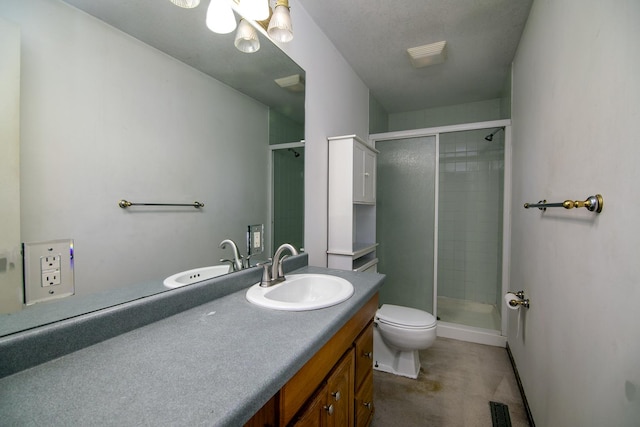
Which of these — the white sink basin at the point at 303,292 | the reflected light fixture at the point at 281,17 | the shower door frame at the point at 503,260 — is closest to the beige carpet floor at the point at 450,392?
the shower door frame at the point at 503,260

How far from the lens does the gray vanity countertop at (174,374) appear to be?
1.64ft

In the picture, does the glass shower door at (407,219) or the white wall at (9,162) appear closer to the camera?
the white wall at (9,162)

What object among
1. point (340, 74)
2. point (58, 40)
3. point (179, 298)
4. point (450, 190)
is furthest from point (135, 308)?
point (450, 190)

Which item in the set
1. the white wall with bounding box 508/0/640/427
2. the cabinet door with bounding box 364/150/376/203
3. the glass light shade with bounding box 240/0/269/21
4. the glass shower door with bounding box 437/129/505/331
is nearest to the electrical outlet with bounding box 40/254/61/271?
the glass light shade with bounding box 240/0/269/21

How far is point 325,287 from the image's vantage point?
138 centimetres

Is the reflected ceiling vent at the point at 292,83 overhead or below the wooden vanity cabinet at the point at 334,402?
overhead

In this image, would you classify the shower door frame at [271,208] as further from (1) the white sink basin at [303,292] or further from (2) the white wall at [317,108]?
(2) the white wall at [317,108]

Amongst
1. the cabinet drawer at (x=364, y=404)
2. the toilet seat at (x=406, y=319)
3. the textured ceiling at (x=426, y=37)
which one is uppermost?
the textured ceiling at (x=426, y=37)

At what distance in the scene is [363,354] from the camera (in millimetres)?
1311

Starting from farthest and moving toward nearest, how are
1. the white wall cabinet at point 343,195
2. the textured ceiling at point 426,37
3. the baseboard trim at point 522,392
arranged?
the white wall cabinet at point 343,195 < the textured ceiling at point 426,37 < the baseboard trim at point 522,392

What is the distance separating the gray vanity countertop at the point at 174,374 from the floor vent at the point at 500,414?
1329 millimetres

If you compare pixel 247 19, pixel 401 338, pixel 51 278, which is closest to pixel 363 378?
pixel 401 338

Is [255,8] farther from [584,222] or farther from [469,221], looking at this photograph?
[469,221]

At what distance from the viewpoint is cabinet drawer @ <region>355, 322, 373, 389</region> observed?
4.07ft
